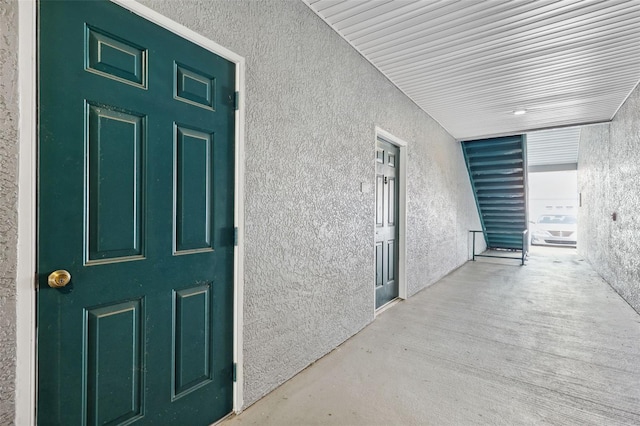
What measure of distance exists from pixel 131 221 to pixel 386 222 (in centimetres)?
287

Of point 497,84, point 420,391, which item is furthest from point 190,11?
→ point 497,84

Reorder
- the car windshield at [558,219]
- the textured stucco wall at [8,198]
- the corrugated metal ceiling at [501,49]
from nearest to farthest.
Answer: the textured stucco wall at [8,198] → the corrugated metal ceiling at [501,49] → the car windshield at [558,219]

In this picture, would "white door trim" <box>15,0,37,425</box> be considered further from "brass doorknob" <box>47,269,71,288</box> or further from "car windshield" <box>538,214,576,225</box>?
"car windshield" <box>538,214,576,225</box>

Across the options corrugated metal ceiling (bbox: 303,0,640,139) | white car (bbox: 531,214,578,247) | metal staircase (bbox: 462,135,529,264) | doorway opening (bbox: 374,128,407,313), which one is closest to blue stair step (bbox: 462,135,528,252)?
metal staircase (bbox: 462,135,529,264)

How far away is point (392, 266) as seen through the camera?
3.90 metres

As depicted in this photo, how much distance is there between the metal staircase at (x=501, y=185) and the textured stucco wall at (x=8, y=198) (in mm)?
7126

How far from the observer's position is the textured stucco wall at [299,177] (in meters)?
1.85

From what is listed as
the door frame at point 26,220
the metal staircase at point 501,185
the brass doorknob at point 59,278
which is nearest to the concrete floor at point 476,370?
the door frame at point 26,220

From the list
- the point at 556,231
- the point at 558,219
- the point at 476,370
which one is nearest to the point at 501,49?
the point at 476,370

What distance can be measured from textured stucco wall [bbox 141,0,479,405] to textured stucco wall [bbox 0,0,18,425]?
56cm

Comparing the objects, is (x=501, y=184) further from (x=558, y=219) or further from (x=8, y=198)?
(x=8, y=198)

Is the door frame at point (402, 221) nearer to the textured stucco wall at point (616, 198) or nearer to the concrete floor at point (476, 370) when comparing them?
the concrete floor at point (476, 370)

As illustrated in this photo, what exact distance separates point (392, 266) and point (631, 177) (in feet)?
10.3

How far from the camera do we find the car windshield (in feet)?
34.3
